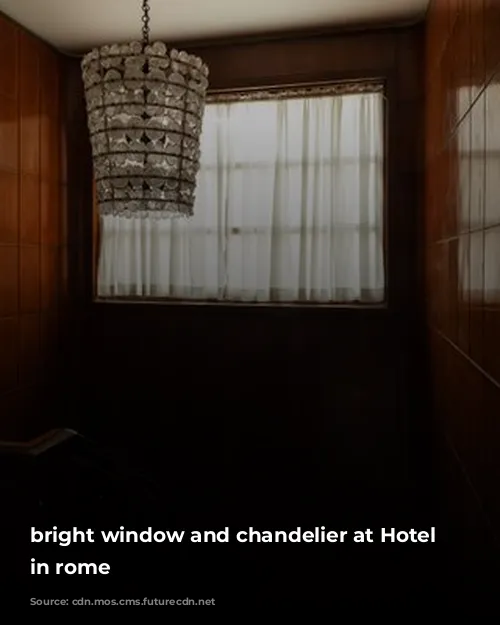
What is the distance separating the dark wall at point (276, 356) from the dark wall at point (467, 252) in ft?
0.97

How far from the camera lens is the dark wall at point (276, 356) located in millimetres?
2496

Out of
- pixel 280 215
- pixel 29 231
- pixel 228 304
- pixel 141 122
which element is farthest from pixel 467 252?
pixel 29 231

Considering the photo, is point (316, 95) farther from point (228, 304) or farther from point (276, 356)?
point (276, 356)

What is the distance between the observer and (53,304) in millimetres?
2787

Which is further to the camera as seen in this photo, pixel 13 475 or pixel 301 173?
pixel 301 173

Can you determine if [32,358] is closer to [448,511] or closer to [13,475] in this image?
[13,475]

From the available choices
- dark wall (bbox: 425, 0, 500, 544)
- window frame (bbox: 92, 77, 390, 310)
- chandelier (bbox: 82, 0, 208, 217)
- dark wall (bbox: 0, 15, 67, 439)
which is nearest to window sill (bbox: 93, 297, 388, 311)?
window frame (bbox: 92, 77, 390, 310)

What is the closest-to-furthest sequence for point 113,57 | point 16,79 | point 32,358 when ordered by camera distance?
point 113,57
point 16,79
point 32,358

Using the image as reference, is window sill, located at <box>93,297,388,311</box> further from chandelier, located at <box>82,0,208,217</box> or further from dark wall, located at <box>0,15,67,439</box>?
chandelier, located at <box>82,0,208,217</box>

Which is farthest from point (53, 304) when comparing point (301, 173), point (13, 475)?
point (13, 475)

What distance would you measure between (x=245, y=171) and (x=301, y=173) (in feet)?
0.84

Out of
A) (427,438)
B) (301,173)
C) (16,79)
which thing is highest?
(16,79)

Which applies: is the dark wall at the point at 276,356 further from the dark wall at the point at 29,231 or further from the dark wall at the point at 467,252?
the dark wall at the point at 467,252

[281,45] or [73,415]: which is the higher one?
[281,45]
